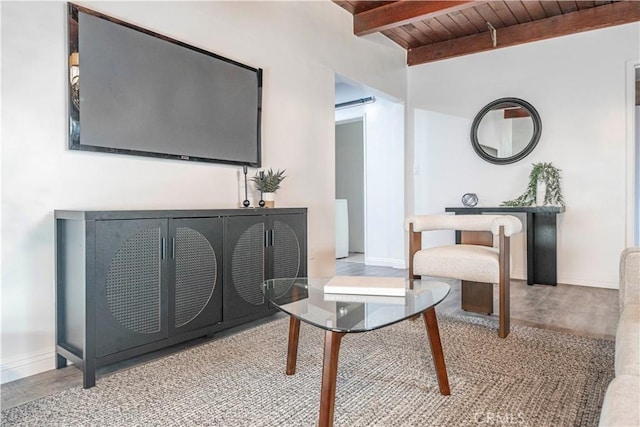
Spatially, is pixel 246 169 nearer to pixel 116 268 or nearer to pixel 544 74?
pixel 116 268

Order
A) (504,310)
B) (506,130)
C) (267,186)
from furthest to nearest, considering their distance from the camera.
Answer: (506,130)
(267,186)
(504,310)

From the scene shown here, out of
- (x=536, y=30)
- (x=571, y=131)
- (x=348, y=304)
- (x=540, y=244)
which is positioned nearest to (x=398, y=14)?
(x=536, y=30)

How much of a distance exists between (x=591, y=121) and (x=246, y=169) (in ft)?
10.8

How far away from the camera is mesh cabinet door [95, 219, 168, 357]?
178 centimetres

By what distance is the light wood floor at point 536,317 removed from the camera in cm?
173

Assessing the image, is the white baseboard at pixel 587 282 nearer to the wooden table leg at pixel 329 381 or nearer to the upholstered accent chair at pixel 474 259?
the upholstered accent chair at pixel 474 259

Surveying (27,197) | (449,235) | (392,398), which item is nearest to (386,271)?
(449,235)

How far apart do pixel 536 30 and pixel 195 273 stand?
4.06 metres

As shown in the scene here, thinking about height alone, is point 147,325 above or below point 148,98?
below

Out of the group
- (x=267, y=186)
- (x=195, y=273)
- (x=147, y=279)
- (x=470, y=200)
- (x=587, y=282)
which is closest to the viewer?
(x=147, y=279)

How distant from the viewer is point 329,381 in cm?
128

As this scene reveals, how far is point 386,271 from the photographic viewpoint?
470 cm

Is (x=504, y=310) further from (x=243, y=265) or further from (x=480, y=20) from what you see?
(x=480, y=20)

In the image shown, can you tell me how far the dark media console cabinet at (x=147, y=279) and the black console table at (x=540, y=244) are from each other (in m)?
2.70
